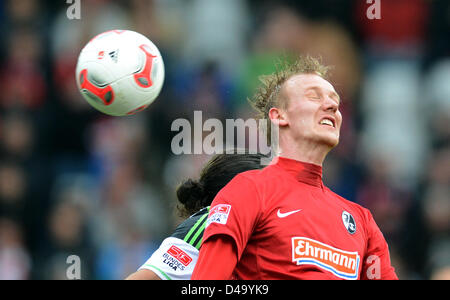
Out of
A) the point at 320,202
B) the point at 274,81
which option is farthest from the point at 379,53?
the point at 320,202

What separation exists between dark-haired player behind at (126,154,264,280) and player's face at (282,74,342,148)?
1.85 feet

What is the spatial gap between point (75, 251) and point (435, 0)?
527 centimetres

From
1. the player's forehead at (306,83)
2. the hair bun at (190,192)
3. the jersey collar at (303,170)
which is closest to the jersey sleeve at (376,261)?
the jersey collar at (303,170)

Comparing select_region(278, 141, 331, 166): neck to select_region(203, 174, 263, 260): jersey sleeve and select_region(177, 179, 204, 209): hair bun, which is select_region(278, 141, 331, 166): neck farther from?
select_region(177, 179, 204, 209): hair bun

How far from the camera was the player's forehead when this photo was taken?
13.1ft

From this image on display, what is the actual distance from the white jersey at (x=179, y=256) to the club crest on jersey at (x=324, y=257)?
64cm

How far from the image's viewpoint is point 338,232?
11.9ft

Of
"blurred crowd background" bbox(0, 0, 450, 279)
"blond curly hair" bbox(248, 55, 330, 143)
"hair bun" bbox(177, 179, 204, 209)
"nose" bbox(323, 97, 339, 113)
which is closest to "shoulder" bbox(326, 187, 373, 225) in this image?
"nose" bbox(323, 97, 339, 113)

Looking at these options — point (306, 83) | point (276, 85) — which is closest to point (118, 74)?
point (276, 85)

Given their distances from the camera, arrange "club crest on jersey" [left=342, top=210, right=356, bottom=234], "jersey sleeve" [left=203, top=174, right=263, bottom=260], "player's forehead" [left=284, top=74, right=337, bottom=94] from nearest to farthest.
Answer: "jersey sleeve" [left=203, top=174, right=263, bottom=260] < "club crest on jersey" [left=342, top=210, right=356, bottom=234] < "player's forehead" [left=284, top=74, right=337, bottom=94]

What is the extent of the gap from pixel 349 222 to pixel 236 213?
0.69m

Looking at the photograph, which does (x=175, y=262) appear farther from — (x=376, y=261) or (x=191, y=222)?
(x=376, y=261)

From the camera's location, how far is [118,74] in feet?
14.8

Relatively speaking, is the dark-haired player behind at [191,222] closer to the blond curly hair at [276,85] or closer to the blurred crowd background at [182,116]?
the blond curly hair at [276,85]
